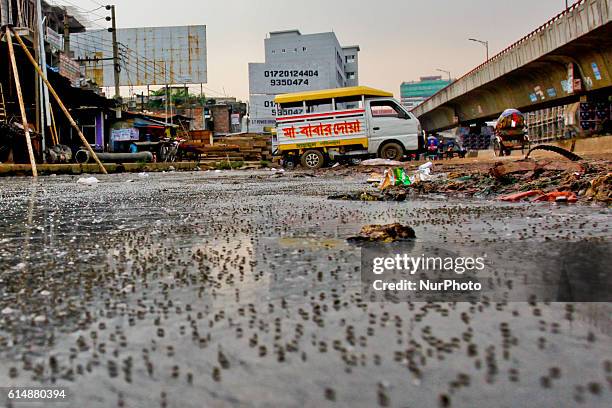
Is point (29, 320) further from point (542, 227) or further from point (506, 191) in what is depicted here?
point (506, 191)

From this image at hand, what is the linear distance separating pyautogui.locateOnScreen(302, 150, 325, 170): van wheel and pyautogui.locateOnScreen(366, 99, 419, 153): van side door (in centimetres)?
149

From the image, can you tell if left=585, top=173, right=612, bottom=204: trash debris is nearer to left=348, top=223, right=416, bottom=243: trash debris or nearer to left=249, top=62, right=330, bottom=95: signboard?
left=348, top=223, right=416, bottom=243: trash debris

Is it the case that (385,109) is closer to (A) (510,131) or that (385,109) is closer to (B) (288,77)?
(A) (510,131)

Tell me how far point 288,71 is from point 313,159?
→ 149ft

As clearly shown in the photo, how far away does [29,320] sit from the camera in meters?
1.25

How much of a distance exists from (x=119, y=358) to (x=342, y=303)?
55 cm

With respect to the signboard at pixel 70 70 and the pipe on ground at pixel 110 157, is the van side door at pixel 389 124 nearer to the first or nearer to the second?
the pipe on ground at pixel 110 157

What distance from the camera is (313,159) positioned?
1602cm

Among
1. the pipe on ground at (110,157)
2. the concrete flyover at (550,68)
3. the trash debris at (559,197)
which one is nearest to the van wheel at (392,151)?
the concrete flyover at (550,68)

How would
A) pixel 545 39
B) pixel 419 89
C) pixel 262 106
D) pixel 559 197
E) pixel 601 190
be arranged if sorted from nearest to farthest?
1. pixel 601 190
2. pixel 559 197
3. pixel 545 39
4. pixel 262 106
5. pixel 419 89

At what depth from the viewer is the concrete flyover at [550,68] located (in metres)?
18.5

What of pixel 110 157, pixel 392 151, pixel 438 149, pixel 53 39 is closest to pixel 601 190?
pixel 392 151

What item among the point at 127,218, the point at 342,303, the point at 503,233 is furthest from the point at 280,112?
the point at 342,303

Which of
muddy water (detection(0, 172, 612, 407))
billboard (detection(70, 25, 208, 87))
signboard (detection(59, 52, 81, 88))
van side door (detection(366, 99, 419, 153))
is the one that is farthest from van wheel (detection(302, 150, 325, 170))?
billboard (detection(70, 25, 208, 87))
